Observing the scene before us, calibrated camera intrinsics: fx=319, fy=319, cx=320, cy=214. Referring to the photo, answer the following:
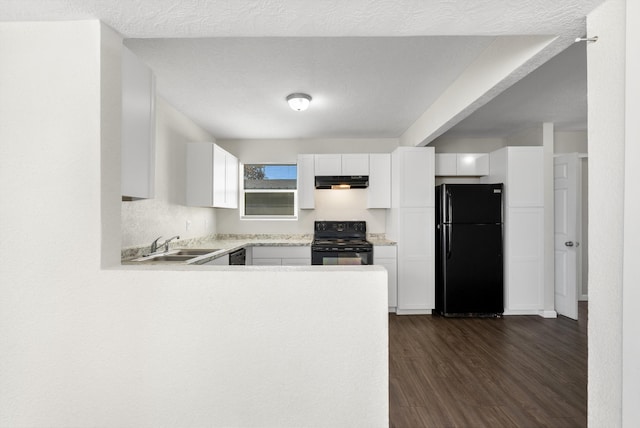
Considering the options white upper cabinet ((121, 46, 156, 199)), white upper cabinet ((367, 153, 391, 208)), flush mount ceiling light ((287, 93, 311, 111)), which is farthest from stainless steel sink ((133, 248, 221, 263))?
white upper cabinet ((367, 153, 391, 208))

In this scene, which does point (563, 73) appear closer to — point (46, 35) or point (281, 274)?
point (281, 274)

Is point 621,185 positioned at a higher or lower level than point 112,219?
higher

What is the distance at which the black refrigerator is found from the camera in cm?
397

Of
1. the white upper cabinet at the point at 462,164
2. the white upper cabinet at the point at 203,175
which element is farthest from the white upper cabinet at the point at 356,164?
the white upper cabinet at the point at 203,175

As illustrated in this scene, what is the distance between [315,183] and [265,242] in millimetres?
1092

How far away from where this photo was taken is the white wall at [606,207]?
124cm

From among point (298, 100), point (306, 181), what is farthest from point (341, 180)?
point (298, 100)

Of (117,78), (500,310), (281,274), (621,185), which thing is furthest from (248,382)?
(500,310)

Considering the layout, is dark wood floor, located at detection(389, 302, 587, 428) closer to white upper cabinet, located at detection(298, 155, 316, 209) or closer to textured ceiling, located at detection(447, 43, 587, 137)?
white upper cabinet, located at detection(298, 155, 316, 209)

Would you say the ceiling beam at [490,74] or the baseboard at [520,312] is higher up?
the ceiling beam at [490,74]

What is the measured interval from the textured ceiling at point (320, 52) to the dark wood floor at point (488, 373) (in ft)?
7.05

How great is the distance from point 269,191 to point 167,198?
1873 mm

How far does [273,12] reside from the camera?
4.55 ft

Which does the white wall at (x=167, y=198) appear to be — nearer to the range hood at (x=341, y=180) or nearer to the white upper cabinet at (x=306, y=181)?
the white upper cabinet at (x=306, y=181)
